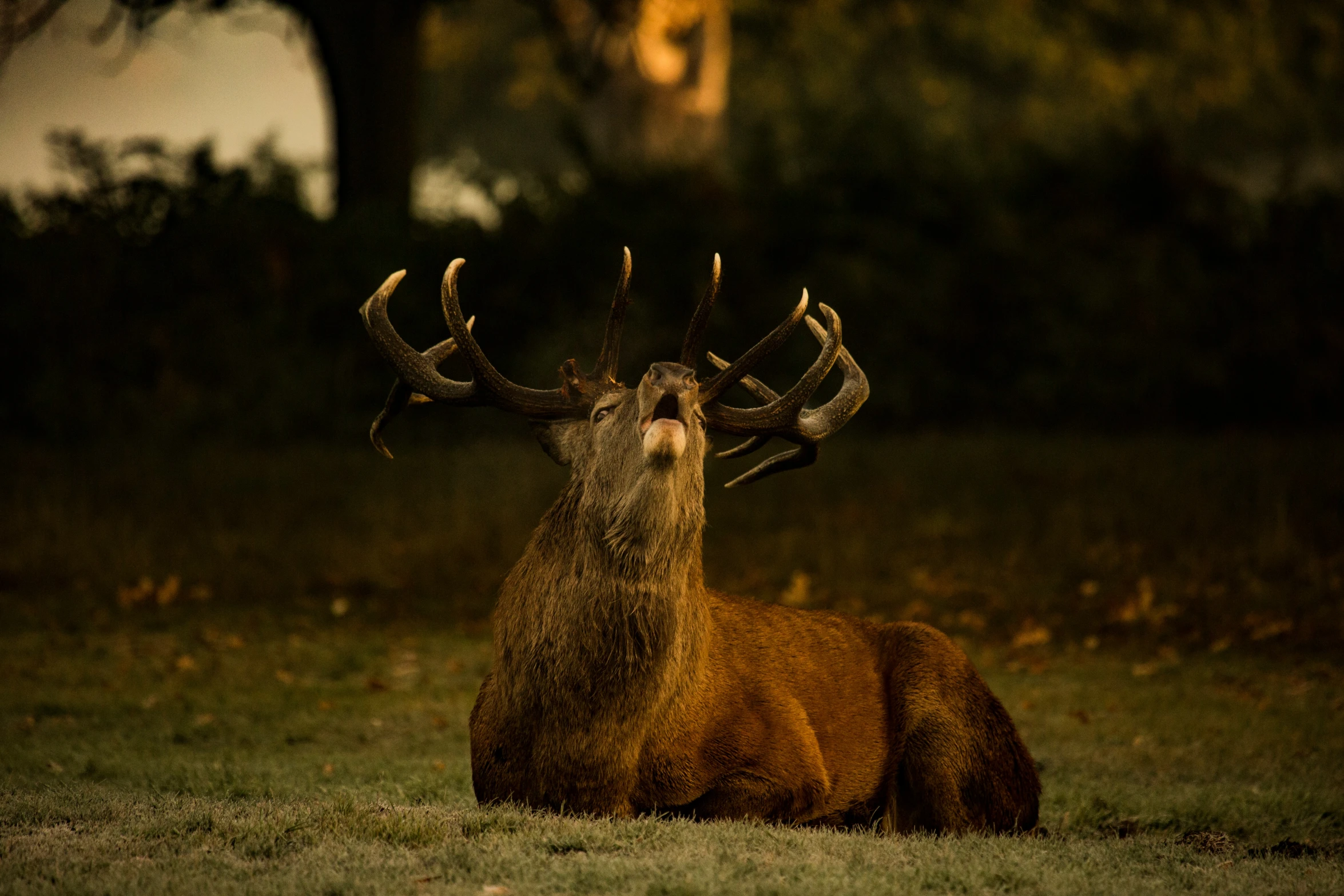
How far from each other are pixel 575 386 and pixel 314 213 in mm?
14746

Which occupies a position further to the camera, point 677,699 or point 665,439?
point 677,699

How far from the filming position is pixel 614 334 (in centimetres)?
750

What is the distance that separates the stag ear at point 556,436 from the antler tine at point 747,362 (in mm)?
614

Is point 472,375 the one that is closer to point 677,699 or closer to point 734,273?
point 677,699

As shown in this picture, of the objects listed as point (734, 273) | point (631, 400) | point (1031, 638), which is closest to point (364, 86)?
point (734, 273)

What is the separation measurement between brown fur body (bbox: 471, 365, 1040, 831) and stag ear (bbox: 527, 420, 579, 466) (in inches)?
0.5

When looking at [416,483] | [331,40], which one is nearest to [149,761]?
[416,483]

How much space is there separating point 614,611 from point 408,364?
1.66m

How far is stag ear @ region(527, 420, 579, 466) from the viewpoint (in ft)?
24.9

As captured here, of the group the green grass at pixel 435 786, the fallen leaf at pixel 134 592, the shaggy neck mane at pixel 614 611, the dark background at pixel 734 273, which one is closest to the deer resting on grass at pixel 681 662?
the shaggy neck mane at pixel 614 611

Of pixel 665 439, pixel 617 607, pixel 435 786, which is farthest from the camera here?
pixel 435 786

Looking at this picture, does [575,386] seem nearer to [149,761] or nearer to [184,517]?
[149,761]

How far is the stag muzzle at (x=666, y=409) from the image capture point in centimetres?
661

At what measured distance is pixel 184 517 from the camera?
56.6 feet
